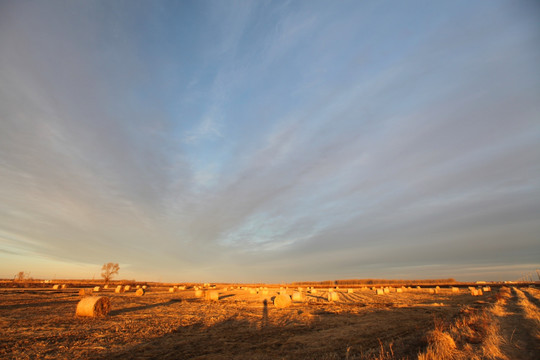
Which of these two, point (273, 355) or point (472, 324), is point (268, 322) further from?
point (472, 324)

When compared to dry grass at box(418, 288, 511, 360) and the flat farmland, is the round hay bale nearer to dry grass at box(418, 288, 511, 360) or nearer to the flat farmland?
the flat farmland

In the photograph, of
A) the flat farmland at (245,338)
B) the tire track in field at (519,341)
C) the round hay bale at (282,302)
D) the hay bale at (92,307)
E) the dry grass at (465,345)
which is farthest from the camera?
the round hay bale at (282,302)

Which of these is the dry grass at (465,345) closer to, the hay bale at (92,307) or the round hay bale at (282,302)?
the round hay bale at (282,302)

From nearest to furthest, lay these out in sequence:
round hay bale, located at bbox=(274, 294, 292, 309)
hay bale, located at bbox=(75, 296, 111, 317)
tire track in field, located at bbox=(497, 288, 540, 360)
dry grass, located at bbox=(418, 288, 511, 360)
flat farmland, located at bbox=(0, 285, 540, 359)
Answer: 1. dry grass, located at bbox=(418, 288, 511, 360)
2. tire track in field, located at bbox=(497, 288, 540, 360)
3. flat farmland, located at bbox=(0, 285, 540, 359)
4. hay bale, located at bbox=(75, 296, 111, 317)
5. round hay bale, located at bbox=(274, 294, 292, 309)

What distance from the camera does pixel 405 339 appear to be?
11641 millimetres

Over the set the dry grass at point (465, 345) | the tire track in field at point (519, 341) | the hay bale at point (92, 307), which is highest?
the hay bale at point (92, 307)

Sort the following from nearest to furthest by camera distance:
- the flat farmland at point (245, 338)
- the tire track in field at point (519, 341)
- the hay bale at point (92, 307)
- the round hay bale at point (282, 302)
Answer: the tire track in field at point (519, 341), the flat farmland at point (245, 338), the hay bale at point (92, 307), the round hay bale at point (282, 302)

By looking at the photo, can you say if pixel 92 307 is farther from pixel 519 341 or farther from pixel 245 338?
pixel 519 341

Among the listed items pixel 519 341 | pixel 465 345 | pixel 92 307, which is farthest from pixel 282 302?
pixel 519 341

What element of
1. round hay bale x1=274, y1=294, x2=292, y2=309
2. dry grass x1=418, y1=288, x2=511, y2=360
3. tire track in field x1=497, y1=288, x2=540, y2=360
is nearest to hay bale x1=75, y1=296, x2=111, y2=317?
round hay bale x1=274, y1=294, x2=292, y2=309

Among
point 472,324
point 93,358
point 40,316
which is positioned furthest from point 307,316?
point 40,316

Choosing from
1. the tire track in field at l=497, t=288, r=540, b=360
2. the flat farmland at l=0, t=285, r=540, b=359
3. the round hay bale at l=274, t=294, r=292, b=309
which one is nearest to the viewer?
the tire track in field at l=497, t=288, r=540, b=360

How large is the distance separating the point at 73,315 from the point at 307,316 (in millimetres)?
15792

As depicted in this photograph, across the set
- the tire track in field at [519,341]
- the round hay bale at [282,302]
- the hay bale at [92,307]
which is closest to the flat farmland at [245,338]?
the tire track in field at [519,341]
